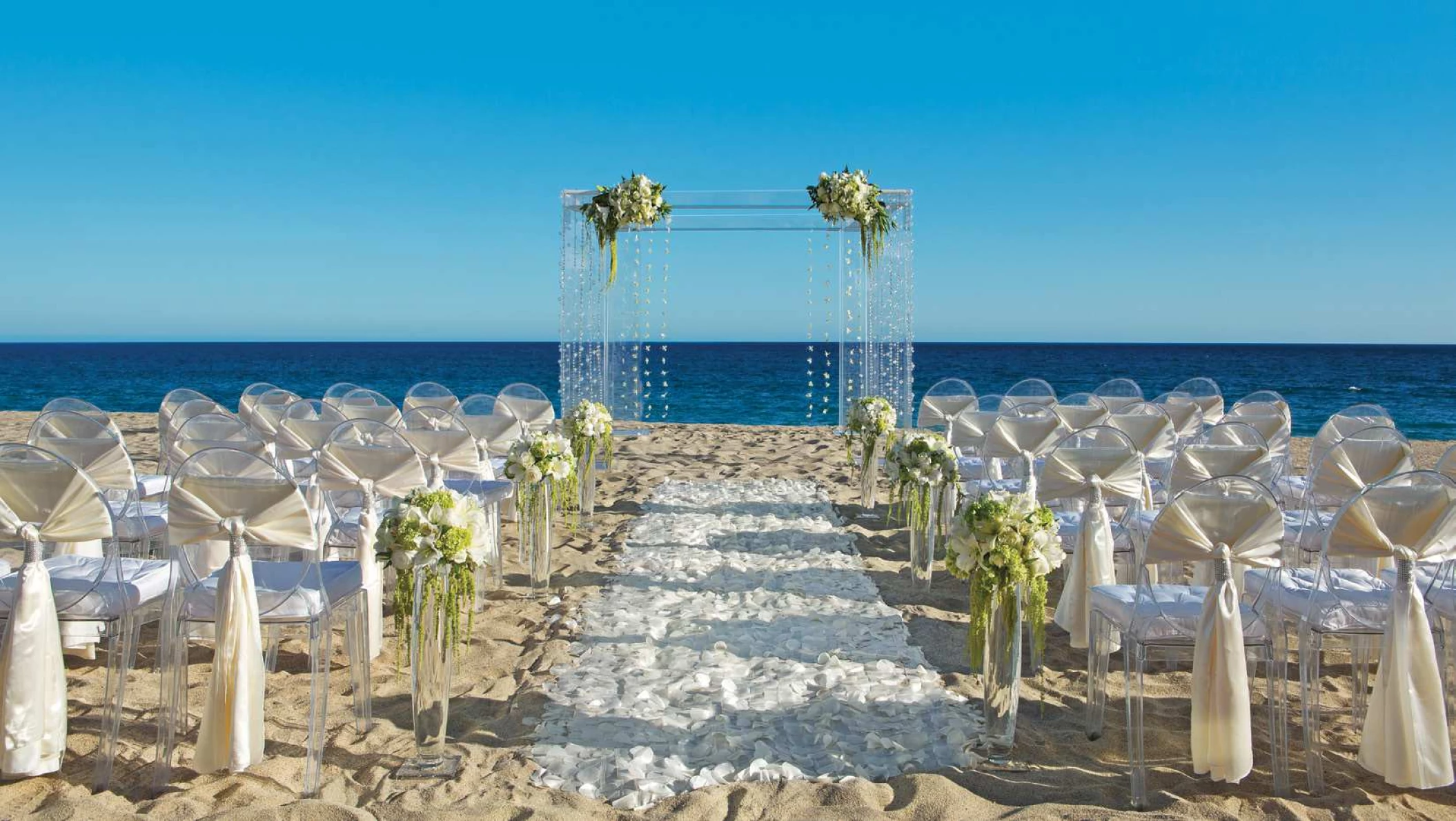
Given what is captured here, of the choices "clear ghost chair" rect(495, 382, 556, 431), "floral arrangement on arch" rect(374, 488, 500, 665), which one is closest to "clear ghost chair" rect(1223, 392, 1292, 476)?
"clear ghost chair" rect(495, 382, 556, 431)

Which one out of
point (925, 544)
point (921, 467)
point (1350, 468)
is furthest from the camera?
point (925, 544)

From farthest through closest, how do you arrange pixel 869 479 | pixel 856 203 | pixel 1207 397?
pixel 856 203 → pixel 1207 397 → pixel 869 479

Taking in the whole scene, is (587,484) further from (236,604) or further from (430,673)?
(236,604)

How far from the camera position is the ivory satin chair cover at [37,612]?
8.80 ft

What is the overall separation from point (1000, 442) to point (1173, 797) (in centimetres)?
256

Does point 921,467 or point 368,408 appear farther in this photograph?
point 368,408

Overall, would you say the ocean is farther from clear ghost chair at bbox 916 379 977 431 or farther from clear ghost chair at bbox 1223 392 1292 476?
clear ghost chair at bbox 1223 392 1292 476

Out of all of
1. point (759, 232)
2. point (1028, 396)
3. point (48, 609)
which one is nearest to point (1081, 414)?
point (1028, 396)

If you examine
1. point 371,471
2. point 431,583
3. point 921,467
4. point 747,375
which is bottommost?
point 747,375

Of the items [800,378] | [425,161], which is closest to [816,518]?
[425,161]

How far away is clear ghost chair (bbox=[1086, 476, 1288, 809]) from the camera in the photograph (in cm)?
269

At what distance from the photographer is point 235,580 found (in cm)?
274

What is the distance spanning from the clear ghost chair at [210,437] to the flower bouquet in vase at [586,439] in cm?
183

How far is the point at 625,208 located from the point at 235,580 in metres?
6.21
